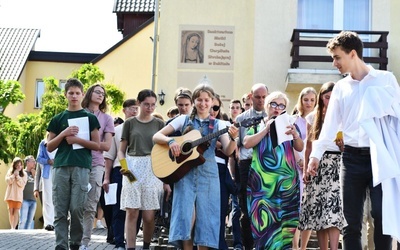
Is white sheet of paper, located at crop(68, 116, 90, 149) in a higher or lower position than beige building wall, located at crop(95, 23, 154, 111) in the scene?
lower

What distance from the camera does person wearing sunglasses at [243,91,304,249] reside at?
8906 mm

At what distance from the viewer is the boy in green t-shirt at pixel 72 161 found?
9297 mm

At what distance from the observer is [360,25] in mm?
22500

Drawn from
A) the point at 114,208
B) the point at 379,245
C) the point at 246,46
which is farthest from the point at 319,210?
the point at 246,46

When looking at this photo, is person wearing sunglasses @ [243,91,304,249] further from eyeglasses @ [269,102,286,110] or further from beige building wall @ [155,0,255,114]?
beige building wall @ [155,0,255,114]

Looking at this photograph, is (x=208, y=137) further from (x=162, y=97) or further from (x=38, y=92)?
(x=38, y=92)

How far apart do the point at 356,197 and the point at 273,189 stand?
2.14 meters

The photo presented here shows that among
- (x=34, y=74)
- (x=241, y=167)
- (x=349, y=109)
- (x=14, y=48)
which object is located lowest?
(x=241, y=167)

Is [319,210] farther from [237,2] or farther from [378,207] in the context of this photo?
[237,2]

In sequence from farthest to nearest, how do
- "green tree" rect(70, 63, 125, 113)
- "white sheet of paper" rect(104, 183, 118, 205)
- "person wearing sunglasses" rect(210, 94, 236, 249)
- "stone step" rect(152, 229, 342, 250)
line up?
"green tree" rect(70, 63, 125, 113) < "stone step" rect(152, 229, 342, 250) < "white sheet of paper" rect(104, 183, 118, 205) < "person wearing sunglasses" rect(210, 94, 236, 249)

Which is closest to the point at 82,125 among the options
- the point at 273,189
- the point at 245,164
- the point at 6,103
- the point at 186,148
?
the point at 186,148

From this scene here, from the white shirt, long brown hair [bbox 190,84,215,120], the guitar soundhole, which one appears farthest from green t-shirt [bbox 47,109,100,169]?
the white shirt

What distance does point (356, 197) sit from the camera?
687cm

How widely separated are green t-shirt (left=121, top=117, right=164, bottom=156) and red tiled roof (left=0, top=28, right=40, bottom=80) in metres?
31.3
